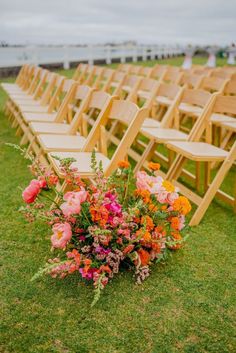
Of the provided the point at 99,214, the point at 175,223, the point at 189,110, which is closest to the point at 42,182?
the point at 99,214

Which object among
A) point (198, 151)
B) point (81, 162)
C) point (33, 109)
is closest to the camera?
point (81, 162)

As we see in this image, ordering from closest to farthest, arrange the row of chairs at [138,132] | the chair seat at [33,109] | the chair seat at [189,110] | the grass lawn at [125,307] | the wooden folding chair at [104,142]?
the grass lawn at [125,307], the wooden folding chair at [104,142], the row of chairs at [138,132], the chair seat at [189,110], the chair seat at [33,109]

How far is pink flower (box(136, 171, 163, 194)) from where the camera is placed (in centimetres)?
321

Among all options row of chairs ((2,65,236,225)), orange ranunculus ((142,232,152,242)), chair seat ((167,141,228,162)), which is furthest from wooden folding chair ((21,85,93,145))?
orange ranunculus ((142,232,152,242))

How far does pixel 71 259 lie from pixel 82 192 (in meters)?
0.47

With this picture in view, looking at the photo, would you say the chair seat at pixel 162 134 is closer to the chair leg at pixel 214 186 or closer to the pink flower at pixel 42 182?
the chair leg at pixel 214 186

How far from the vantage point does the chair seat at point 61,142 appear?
420 cm

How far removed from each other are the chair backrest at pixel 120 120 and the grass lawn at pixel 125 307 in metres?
0.92

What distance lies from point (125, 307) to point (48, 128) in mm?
2901

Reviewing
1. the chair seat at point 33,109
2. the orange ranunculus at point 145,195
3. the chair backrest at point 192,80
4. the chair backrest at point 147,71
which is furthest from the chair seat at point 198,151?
the chair backrest at point 147,71

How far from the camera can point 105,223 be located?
291 centimetres

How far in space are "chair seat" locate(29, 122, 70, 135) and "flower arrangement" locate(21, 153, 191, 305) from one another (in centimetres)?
186

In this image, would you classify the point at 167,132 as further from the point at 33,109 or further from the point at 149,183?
the point at 33,109

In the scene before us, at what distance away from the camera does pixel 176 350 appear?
242cm
